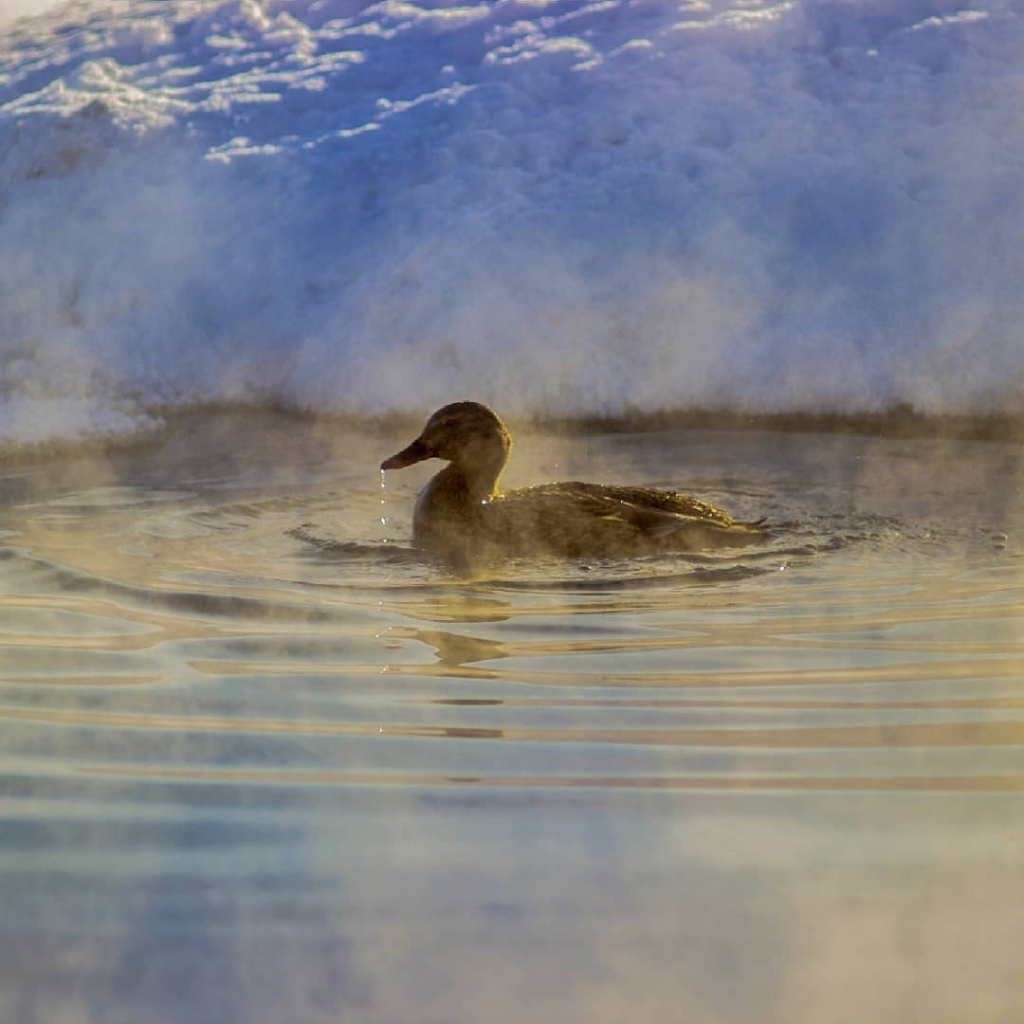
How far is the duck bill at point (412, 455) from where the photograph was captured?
5.90m

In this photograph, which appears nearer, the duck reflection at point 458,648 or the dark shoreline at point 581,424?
the duck reflection at point 458,648

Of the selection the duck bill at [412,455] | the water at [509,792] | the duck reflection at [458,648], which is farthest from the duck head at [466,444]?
the duck reflection at [458,648]

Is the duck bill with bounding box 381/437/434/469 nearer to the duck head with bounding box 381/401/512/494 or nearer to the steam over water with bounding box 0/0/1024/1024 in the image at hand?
the duck head with bounding box 381/401/512/494

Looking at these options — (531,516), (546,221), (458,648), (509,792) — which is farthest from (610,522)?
(509,792)

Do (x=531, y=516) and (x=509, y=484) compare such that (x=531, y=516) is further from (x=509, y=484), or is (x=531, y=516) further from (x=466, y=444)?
(x=509, y=484)

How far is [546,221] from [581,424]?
1.00 meters

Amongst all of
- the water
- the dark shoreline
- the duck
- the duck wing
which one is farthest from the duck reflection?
the dark shoreline

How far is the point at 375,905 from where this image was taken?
210 cm

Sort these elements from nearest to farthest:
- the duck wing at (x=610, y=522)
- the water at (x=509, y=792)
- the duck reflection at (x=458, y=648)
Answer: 1. the water at (x=509, y=792)
2. the duck reflection at (x=458, y=648)
3. the duck wing at (x=610, y=522)

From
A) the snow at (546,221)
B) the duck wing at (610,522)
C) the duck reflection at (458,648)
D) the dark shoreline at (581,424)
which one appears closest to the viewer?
the duck reflection at (458,648)

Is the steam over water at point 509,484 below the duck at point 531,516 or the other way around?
the other way around

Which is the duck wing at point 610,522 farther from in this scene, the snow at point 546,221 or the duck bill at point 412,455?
the snow at point 546,221

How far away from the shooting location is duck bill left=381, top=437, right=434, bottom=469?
5.90m

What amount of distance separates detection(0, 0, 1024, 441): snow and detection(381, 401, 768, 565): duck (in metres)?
1.33
